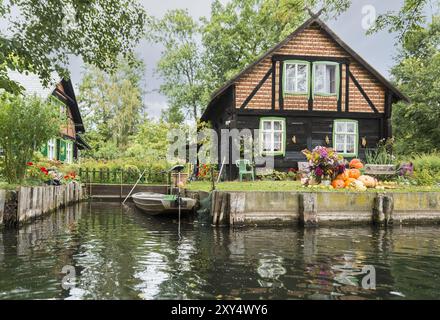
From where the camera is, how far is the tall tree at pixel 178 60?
4059cm

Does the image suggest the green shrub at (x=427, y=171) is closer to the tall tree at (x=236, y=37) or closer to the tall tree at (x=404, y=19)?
the tall tree at (x=404, y=19)

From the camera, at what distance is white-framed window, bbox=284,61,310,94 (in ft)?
68.1

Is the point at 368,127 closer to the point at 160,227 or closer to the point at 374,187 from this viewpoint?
the point at 374,187

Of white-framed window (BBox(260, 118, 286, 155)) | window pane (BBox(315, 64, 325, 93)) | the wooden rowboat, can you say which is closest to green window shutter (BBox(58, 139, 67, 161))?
white-framed window (BBox(260, 118, 286, 155))

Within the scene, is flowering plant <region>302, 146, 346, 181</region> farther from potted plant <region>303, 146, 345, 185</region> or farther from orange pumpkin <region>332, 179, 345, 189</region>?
orange pumpkin <region>332, 179, 345, 189</region>

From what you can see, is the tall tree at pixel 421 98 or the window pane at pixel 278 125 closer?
the window pane at pixel 278 125

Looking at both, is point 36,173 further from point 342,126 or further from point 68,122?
point 342,126

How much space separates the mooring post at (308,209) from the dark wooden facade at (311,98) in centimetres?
816

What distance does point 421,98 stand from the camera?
26.6m

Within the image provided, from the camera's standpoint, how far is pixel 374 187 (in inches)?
567

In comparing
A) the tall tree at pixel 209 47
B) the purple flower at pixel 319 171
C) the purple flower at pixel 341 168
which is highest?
the tall tree at pixel 209 47

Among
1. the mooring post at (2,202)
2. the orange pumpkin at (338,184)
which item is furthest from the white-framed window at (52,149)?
the orange pumpkin at (338,184)

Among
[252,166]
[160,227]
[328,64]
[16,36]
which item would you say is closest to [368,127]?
[328,64]

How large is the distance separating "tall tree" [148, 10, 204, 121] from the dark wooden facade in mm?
19734
